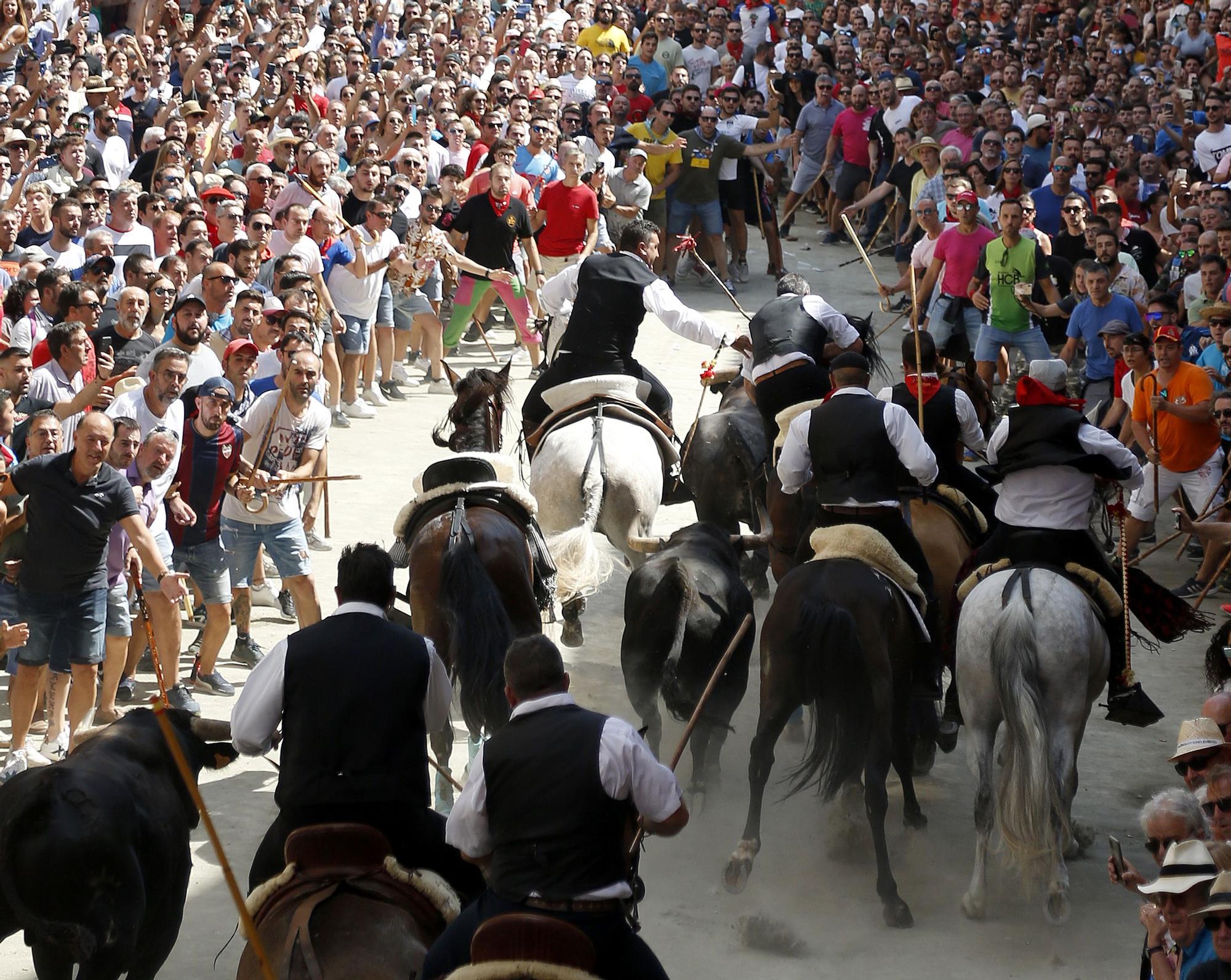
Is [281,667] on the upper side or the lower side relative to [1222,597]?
upper

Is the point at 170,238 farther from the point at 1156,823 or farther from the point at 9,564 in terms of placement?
the point at 1156,823

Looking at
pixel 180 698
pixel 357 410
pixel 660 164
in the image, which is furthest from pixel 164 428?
pixel 660 164

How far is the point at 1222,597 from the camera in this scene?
1120cm

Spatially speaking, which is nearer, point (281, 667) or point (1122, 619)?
point (281, 667)

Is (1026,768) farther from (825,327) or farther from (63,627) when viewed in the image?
(63,627)

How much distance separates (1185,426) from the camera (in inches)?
430

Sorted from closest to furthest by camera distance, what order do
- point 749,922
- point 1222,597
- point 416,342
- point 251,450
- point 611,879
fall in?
point 611,879 < point 749,922 < point 251,450 < point 1222,597 < point 416,342

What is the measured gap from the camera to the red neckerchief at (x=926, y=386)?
873 centimetres

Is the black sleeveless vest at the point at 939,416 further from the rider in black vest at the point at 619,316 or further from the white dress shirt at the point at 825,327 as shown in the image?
the rider in black vest at the point at 619,316

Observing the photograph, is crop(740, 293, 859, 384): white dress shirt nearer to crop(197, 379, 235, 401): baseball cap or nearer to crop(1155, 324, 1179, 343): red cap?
crop(1155, 324, 1179, 343): red cap

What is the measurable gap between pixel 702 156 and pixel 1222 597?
9.22 metres

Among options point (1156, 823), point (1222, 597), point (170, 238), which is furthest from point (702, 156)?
point (1156, 823)

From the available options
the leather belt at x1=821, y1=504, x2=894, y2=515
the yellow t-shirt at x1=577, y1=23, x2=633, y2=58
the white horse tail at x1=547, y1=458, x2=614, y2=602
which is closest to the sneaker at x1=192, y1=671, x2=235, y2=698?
the white horse tail at x1=547, y1=458, x2=614, y2=602

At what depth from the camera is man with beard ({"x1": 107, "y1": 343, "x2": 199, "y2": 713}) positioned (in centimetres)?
843
